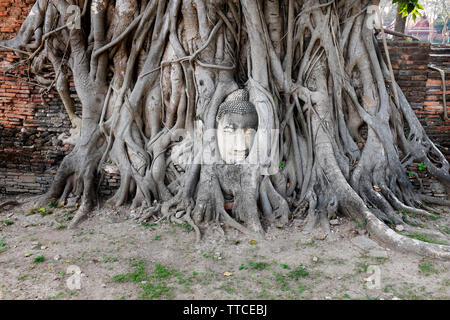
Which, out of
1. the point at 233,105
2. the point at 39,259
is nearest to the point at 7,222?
the point at 39,259

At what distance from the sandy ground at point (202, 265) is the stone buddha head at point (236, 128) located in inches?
33.7

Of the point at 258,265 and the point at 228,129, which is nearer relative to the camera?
the point at 258,265

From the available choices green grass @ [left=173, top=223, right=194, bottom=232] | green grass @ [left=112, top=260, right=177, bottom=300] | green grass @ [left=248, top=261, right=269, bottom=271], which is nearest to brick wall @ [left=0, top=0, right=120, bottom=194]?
green grass @ [left=173, top=223, right=194, bottom=232]

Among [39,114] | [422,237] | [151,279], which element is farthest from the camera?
[39,114]

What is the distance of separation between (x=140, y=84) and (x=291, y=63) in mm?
1841

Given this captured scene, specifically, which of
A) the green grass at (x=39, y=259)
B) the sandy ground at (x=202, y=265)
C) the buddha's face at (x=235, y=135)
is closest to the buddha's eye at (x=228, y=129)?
the buddha's face at (x=235, y=135)

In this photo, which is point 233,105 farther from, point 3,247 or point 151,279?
point 3,247

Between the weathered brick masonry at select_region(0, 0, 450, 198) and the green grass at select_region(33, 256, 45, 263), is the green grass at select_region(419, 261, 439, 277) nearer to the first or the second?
the weathered brick masonry at select_region(0, 0, 450, 198)

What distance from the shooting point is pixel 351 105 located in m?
3.98

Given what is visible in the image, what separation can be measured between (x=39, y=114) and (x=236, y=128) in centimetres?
291

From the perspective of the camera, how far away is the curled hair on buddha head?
3.57 meters

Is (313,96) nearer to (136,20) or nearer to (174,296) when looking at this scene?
(136,20)

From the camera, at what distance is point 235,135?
142 inches

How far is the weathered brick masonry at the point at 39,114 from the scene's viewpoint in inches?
175
